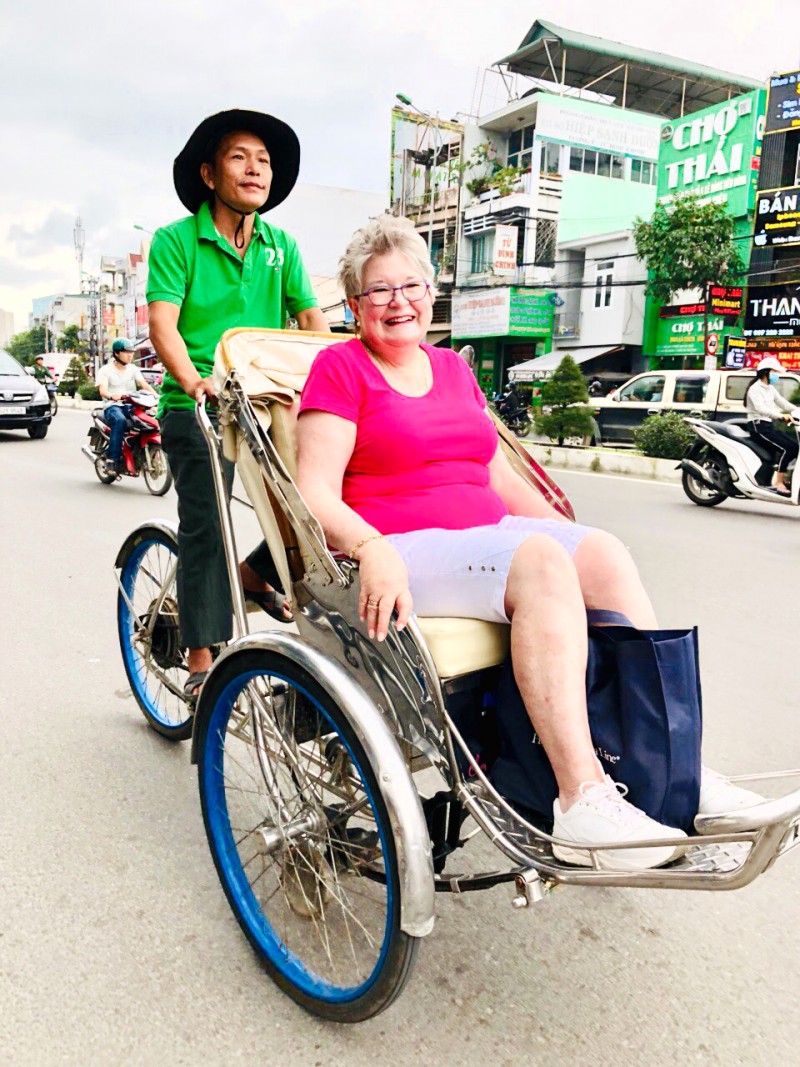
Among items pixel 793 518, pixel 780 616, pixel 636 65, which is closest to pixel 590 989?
pixel 780 616

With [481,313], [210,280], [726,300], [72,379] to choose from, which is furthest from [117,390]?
[72,379]

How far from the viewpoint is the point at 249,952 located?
2045 millimetres

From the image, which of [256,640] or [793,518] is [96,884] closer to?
[256,640]

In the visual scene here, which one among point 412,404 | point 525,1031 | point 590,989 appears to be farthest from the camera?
point 412,404

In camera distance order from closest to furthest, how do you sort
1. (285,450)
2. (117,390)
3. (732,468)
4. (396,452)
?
(396,452)
(285,450)
(732,468)
(117,390)

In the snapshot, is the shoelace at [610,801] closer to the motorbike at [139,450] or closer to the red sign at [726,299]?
the motorbike at [139,450]

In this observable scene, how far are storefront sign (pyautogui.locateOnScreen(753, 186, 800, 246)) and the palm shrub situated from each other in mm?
12794

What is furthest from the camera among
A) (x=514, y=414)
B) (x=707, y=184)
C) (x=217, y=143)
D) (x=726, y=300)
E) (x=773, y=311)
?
(x=707, y=184)

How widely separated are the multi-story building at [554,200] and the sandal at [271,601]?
89.9 ft

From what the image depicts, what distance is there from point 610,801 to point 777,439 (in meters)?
8.14

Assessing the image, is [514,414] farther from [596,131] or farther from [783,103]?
[596,131]

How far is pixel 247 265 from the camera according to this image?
2.73 meters

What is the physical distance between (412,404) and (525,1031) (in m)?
1.41

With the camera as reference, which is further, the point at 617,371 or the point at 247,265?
the point at 617,371
